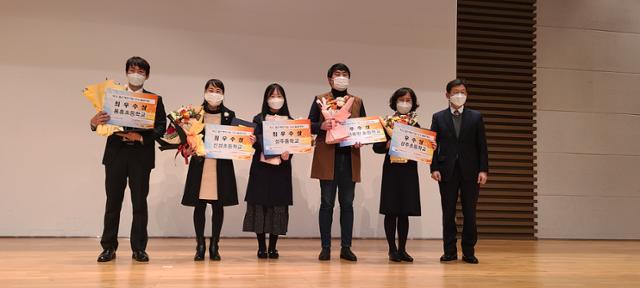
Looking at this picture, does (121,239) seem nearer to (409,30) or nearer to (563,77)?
(409,30)

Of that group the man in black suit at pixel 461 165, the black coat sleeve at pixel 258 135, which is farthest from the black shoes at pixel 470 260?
the black coat sleeve at pixel 258 135

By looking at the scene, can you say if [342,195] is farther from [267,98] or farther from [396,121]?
[267,98]

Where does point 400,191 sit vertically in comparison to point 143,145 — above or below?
below

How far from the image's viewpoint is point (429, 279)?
3.20 meters

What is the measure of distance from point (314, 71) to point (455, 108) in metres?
2.19

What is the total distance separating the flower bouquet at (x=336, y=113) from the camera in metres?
4.01

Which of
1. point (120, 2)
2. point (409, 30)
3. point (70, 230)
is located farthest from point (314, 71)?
point (70, 230)

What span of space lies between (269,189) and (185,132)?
0.72 metres

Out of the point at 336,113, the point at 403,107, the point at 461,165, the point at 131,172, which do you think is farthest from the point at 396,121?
the point at 131,172

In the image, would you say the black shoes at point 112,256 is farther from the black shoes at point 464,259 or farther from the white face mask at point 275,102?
the black shoes at point 464,259

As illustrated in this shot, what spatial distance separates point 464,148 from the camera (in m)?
4.14

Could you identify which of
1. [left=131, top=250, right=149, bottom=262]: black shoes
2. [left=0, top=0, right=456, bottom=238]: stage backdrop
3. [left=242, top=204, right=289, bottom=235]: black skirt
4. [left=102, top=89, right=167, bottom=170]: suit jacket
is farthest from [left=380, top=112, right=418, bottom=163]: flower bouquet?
[left=0, top=0, right=456, bottom=238]: stage backdrop

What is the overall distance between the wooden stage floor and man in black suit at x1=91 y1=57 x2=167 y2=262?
16cm

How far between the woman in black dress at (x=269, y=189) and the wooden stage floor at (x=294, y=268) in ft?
0.75
